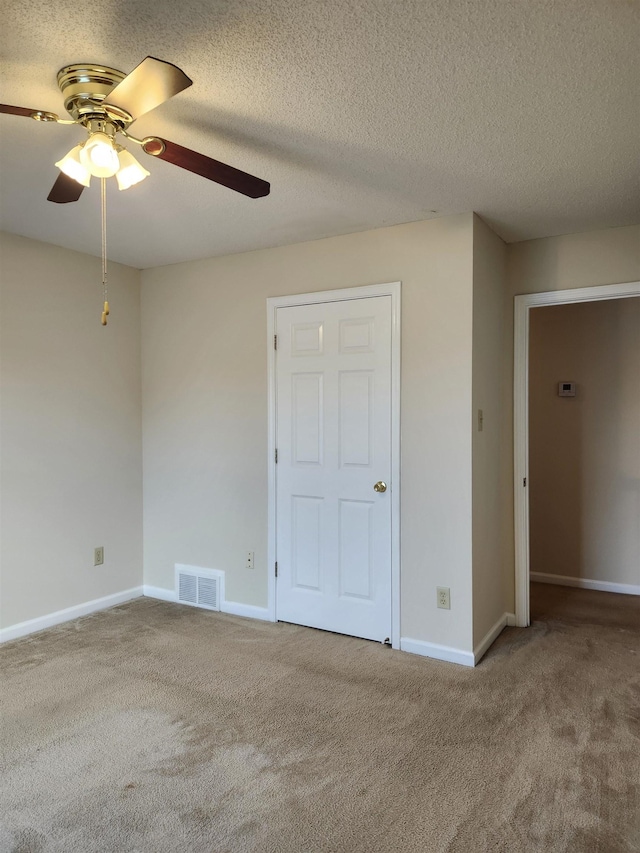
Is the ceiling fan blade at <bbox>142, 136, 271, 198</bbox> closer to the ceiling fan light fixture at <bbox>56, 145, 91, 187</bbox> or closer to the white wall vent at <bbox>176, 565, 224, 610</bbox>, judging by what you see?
the ceiling fan light fixture at <bbox>56, 145, 91, 187</bbox>

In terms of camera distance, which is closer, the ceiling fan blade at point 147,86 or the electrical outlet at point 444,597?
the ceiling fan blade at point 147,86

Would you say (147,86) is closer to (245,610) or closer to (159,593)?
(245,610)

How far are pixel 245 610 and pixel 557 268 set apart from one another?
2900 mm

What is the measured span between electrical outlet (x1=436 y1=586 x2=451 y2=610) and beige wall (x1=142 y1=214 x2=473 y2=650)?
3 centimetres

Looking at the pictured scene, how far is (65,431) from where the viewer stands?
3811mm

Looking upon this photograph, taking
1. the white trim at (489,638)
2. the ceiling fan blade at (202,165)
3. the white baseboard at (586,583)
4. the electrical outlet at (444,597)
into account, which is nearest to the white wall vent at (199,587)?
the electrical outlet at (444,597)

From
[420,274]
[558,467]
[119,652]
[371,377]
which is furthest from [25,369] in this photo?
[558,467]

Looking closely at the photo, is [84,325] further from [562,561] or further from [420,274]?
[562,561]

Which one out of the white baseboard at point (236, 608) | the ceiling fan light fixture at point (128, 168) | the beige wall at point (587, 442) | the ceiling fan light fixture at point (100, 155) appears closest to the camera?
the ceiling fan light fixture at point (100, 155)

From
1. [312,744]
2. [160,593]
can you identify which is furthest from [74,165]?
[160,593]

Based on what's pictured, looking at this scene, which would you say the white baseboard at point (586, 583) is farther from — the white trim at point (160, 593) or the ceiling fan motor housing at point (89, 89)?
the ceiling fan motor housing at point (89, 89)

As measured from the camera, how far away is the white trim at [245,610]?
12.4ft

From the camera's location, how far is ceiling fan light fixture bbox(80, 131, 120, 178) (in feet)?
5.88

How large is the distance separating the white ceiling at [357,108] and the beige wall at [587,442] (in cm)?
145
